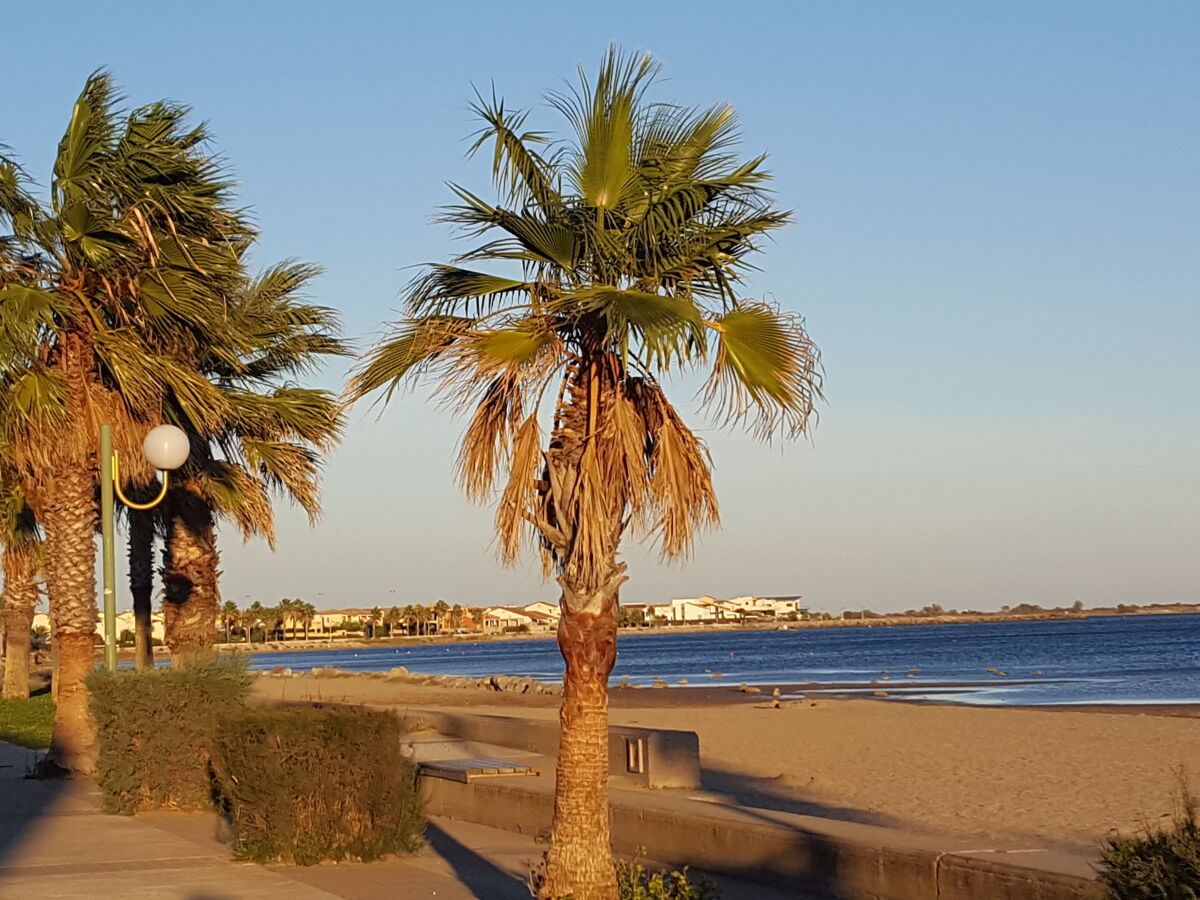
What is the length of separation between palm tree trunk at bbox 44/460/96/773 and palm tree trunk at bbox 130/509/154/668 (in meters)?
5.70

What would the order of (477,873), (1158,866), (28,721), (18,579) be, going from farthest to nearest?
(18,579) < (28,721) < (477,873) < (1158,866)

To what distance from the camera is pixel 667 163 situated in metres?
8.02

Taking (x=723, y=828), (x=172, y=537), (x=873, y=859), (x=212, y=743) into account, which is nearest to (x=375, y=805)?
(x=212, y=743)

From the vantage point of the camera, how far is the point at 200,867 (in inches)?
402

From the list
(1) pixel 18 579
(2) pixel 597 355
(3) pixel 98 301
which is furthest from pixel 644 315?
(1) pixel 18 579

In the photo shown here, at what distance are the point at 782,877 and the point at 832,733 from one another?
56.8ft

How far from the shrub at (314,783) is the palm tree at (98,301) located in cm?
602

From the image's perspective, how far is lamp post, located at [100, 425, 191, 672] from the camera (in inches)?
505

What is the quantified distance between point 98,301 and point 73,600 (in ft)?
10.7

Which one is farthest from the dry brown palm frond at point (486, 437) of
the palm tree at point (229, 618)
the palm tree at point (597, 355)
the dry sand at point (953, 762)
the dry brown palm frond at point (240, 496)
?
the palm tree at point (229, 618)

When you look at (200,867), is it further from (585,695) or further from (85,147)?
(85,147)

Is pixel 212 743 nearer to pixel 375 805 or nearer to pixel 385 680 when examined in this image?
pixel 375 805

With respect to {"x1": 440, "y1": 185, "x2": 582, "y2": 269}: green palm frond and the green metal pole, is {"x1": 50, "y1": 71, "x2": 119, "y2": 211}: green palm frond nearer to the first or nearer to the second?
the green metal pole

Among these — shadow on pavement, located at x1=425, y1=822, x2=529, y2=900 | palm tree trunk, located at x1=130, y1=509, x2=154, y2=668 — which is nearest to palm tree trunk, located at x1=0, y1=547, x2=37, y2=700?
palm tree trunk, located at x1=130, y1=509, x2=154, y2=668
